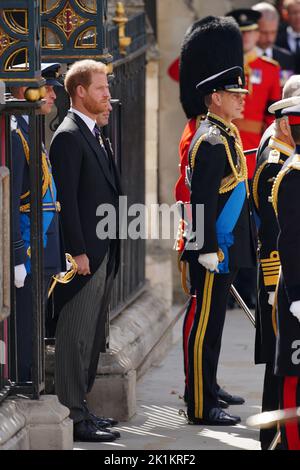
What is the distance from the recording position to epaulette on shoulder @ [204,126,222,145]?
27.0 feet

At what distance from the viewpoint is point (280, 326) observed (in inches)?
267

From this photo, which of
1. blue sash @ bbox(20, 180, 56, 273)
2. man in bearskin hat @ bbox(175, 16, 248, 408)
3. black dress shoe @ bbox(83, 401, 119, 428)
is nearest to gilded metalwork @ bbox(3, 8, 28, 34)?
blue sash @ bbox(20, 180, 56, 273)

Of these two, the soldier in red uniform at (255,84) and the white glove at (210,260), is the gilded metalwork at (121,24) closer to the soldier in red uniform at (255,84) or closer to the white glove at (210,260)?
the white glove at (210,260)

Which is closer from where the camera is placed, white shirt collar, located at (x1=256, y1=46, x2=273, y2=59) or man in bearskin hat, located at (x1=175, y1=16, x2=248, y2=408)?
man in bearskin hat, located at (x1=175, y1=16, x2=248, y2=408)

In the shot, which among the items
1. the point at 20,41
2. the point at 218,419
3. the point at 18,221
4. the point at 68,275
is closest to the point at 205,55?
the point at 68,275

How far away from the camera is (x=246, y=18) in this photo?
12367mm

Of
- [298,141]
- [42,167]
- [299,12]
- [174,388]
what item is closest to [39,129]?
[42,167]

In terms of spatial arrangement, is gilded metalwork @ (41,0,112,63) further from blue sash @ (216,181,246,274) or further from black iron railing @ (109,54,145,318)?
black iron railing @ (109,54,145,318)

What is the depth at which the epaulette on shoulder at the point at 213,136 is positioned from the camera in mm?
8227

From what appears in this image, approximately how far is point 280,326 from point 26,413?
107cm

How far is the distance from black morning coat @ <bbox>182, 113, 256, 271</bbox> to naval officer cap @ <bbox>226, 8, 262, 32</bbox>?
3.97 meters

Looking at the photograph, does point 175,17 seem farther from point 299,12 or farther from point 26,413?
point 26,413

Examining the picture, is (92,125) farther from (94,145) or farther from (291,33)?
(291,33)

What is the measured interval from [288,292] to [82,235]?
1.41 meters
